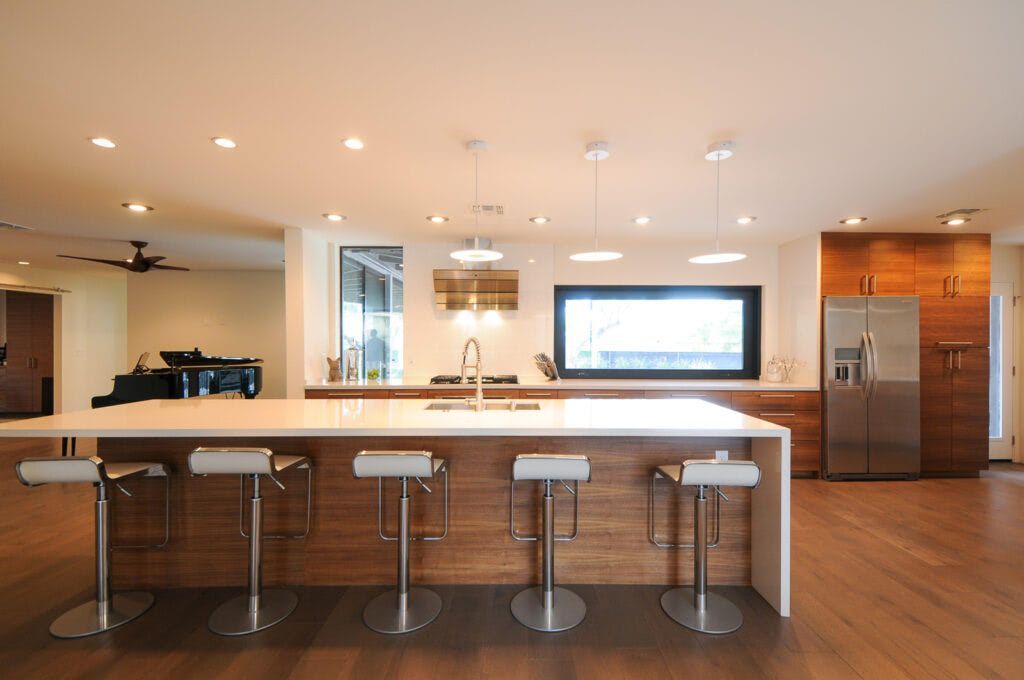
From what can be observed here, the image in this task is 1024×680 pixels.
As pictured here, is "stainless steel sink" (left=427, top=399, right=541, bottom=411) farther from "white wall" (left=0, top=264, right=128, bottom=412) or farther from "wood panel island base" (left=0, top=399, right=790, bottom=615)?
"white wall" (left=0, top=264, right=128, bottom=412)

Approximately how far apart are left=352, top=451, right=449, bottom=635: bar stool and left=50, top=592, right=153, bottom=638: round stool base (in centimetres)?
113

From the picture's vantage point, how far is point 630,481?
2.52 m

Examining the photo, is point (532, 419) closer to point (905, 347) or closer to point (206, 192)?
point (206, 192)

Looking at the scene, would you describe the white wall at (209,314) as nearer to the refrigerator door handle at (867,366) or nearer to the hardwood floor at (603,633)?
the hardwood floor at (603,633)

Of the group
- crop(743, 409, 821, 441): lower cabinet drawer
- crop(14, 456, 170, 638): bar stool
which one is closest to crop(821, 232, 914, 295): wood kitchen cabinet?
crop(743, 409, 821, 441): lower cabinet drawer

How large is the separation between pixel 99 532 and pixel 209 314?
5.95 m

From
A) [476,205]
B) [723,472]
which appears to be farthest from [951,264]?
[476,205]

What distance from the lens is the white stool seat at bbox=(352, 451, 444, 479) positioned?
2.06m

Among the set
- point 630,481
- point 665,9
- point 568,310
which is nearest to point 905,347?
point 568,310

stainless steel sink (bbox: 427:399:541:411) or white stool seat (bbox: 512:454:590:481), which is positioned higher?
stainless steel sink (bbox: 427:399:541:411)

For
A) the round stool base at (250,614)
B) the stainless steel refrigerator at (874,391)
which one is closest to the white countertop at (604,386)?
the stainless steel refrigerator at (874,391)

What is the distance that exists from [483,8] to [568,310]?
13.1 ft

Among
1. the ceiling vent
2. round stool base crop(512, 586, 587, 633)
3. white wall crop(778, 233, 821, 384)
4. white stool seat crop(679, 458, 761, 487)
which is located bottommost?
round stool base crop(512, 586, 587, 633)

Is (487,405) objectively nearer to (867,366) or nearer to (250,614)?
(250,614)
